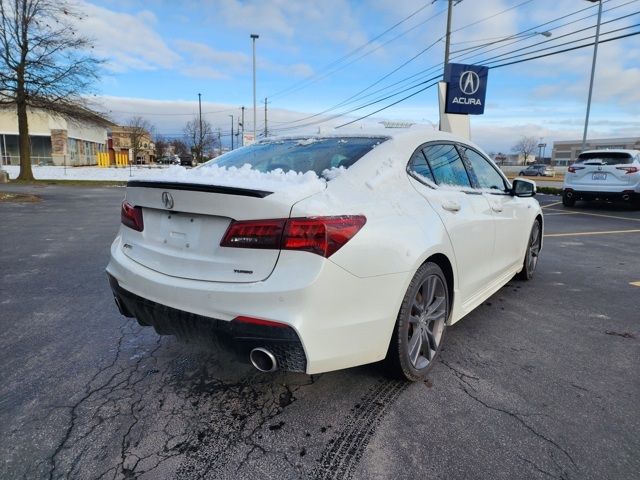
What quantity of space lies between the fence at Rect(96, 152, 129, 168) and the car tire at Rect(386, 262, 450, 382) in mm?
55396

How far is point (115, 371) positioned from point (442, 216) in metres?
2.36

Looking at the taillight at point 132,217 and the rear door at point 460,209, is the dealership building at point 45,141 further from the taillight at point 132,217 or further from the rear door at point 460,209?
the rear door at point 460,209

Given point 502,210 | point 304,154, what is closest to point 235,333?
point 304,154

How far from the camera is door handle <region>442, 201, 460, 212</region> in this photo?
2966 mm

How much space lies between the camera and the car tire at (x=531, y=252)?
5016 mm

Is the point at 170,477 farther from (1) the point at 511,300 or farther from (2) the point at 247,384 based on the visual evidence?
(1) the point at 511,300

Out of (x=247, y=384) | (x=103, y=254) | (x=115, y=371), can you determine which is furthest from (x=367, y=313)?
(x=103, y=254)

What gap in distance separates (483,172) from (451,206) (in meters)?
1.18

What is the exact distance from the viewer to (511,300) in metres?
4.48

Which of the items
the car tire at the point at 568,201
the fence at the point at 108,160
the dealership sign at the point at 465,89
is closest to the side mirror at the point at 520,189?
the dealership sign at the point at 465,89

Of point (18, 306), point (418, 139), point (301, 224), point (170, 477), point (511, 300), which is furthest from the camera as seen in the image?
point (511, 300)

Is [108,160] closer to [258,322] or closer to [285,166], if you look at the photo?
[285,166]

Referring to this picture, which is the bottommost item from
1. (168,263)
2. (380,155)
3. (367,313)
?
(367,313)

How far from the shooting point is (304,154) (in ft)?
10.1
